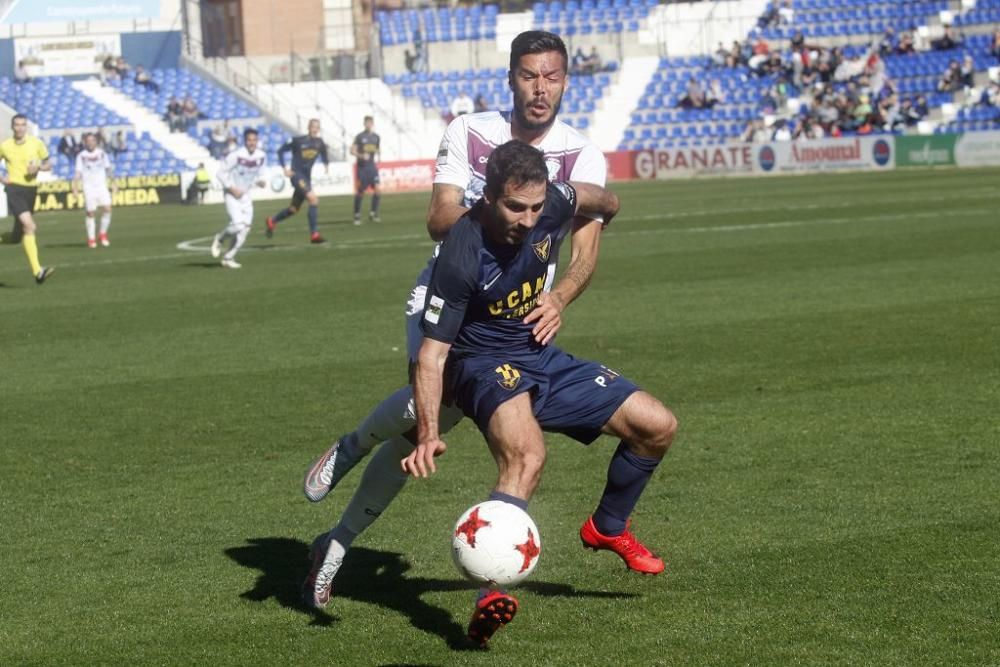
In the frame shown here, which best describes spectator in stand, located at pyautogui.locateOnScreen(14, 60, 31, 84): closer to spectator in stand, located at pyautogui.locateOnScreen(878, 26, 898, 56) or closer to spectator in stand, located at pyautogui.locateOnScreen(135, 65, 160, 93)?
spectator in stand, located at pyautogui.locateOnScreen(135, 65, 160, 93)

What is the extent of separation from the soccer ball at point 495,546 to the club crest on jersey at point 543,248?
1007mm

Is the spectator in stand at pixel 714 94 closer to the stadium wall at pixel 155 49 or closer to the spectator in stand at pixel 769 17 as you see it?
the spectator in stand at pixel 769 17

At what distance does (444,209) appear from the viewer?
6277 millimetres

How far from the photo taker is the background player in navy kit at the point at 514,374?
18.3ft

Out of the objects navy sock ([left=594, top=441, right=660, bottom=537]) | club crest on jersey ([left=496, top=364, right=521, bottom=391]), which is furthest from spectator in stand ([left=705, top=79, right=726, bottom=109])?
club crest on jersey ([left=496, top=364, right=521, bottom=391])

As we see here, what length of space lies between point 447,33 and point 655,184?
19.6 meters

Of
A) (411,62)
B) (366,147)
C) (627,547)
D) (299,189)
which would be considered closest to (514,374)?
(627,547)

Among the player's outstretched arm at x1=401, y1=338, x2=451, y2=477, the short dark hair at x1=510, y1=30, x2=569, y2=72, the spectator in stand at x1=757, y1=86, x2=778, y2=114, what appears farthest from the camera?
the spectator in stand at x1=757, y1=86, x2=778, y2=114

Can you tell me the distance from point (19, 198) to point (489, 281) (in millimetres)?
17431

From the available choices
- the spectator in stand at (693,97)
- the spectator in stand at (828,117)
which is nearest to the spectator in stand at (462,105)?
the spectator in stand at (693,97)

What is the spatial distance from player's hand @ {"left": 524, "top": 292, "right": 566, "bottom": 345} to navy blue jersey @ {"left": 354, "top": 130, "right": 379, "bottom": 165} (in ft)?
92.2

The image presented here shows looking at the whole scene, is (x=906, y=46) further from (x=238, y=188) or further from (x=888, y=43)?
(x=238, y=188)

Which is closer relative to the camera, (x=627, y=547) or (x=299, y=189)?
(x=627, y=547)

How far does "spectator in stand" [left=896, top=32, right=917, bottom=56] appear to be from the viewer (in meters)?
53.7
